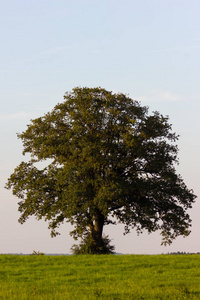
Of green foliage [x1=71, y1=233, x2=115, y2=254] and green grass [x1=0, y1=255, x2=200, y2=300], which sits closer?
green grass [x1=0, y1=255, x2=200, y2=300]

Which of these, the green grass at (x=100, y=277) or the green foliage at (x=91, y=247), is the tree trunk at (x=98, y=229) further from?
the green grass at (x=100, y=277)

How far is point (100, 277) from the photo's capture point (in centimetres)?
3083

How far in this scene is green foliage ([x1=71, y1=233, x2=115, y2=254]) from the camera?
46.0 metres

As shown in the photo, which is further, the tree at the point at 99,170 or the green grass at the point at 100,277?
the tree at the point at 99,170

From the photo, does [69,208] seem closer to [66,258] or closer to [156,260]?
[66,258]

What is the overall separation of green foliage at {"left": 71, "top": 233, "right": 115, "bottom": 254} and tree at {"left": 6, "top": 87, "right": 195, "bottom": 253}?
0.16 metres

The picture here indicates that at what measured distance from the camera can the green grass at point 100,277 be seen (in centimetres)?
2442

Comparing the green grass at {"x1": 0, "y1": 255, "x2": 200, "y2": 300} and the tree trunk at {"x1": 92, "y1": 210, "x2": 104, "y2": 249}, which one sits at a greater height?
the tree trunk at {"x1": 92, "y1": 210, "x2": 104, "y2": 249}

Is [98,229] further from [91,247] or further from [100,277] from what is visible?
[100,277]

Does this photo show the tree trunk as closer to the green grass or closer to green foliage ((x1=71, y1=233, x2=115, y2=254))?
green foliage ((x1=71, y1=233, x2=115, y2=254))

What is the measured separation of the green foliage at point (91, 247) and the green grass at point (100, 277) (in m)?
5.00

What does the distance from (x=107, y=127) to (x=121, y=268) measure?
55.7 feet

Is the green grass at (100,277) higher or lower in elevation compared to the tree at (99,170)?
lower

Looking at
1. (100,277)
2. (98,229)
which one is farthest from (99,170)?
(100,277)
